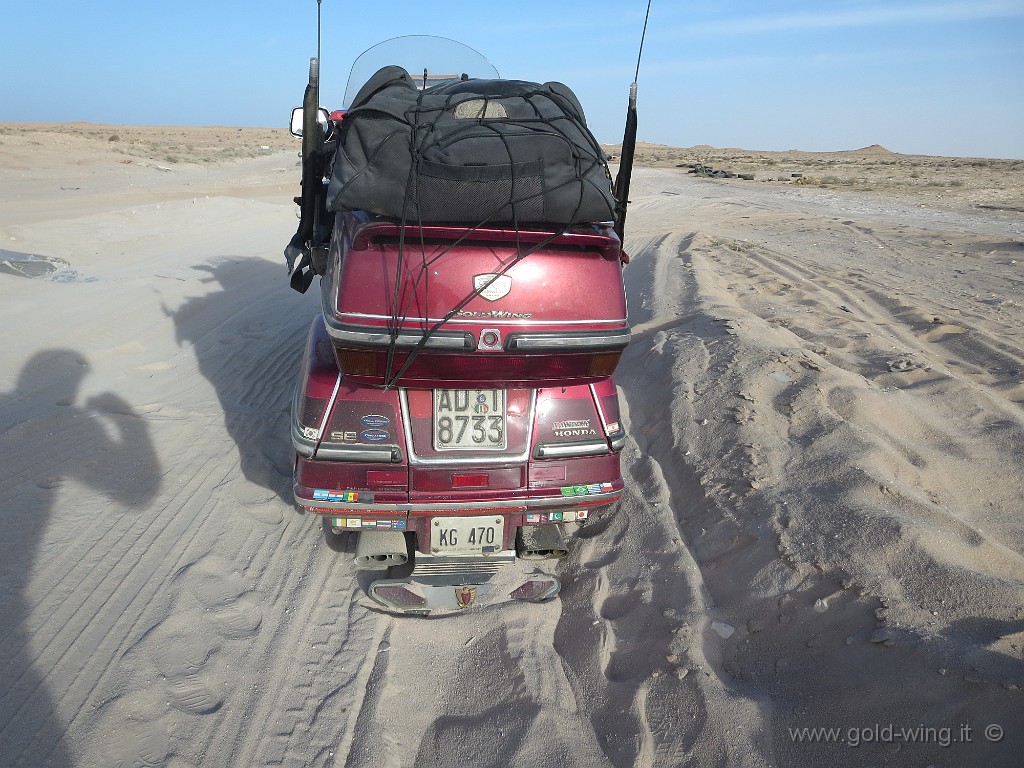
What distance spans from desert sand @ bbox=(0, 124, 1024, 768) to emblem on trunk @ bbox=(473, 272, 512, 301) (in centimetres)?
166

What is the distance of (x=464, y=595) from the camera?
11.8ft

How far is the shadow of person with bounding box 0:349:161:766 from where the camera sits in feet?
9.06

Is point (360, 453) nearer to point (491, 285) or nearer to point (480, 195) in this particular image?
point (491, 285)

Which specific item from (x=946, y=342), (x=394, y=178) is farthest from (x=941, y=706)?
(x=946, y=342)

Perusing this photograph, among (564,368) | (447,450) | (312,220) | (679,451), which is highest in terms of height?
(312,220)

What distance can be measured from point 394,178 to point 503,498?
1656 millimetres

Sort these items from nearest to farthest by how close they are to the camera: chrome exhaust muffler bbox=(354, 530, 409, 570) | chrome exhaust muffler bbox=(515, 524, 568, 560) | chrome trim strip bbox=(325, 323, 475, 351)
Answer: chrome trim strip bbox=(325, 323, 475, 351) → chrome exhaust muffler bbox=(354, 530, 409, 570) → chrome exhaust muffler bbox=(515, 524, 568, 560)

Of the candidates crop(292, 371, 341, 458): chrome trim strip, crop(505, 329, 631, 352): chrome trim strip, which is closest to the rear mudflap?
crop(292, 371, 341, 458): chrome trim strip

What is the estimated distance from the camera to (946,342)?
23.5 feet

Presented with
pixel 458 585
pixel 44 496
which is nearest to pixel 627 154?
pixel 458 585

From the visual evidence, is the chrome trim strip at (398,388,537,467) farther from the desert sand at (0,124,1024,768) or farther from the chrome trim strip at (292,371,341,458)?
the desert sand at (0,124,1024,768)

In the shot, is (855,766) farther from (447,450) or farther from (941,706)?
(447,450)

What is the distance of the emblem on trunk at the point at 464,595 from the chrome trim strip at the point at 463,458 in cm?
66

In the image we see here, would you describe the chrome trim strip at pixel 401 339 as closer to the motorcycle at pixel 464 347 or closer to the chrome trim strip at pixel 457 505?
the motorcycle at pixel 464 347
